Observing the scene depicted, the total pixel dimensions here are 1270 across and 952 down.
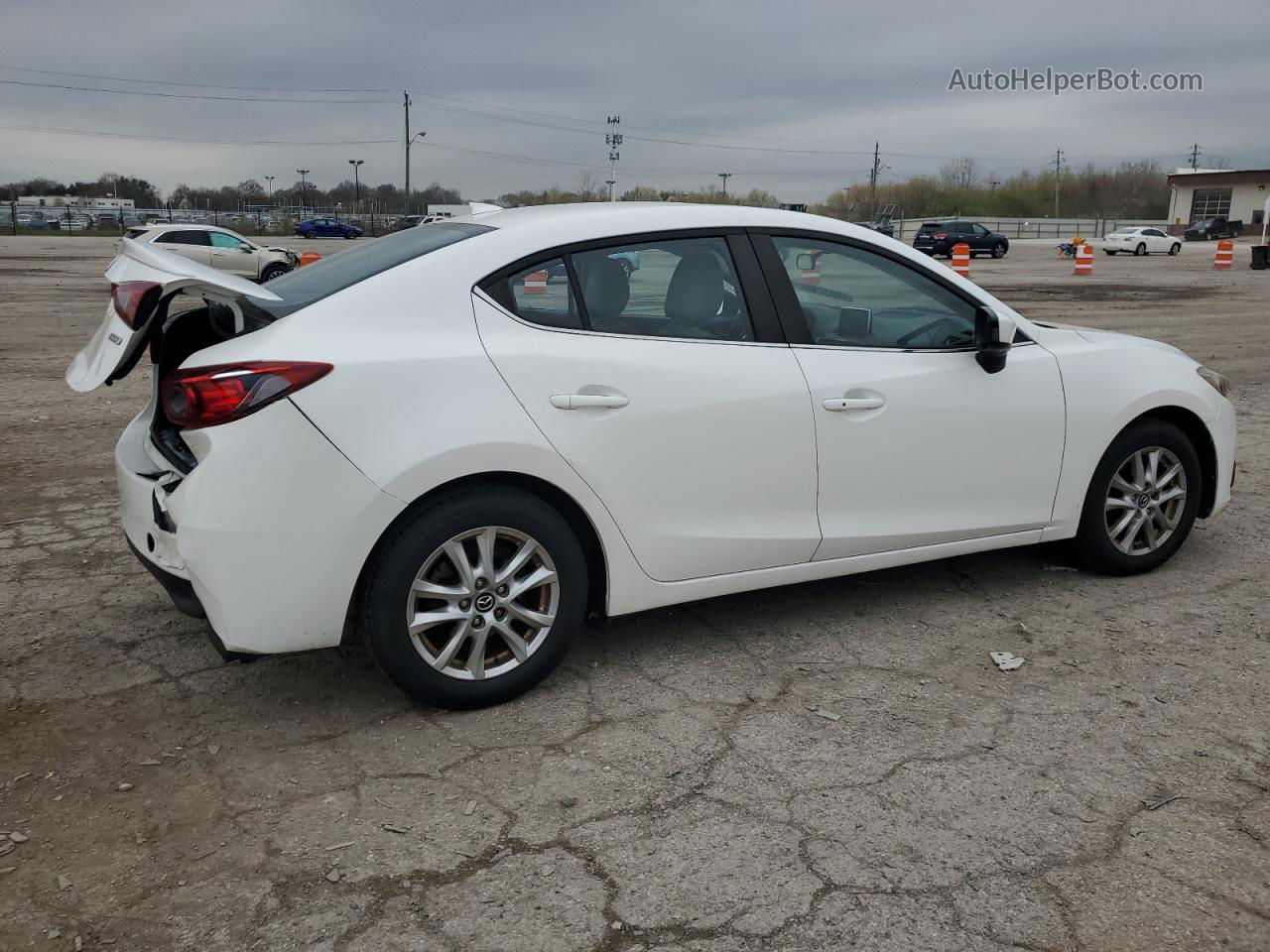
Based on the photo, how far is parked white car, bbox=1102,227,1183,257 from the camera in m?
45.7

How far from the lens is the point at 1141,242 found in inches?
1802

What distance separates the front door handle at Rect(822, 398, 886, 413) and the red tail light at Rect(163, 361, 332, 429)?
1.80m

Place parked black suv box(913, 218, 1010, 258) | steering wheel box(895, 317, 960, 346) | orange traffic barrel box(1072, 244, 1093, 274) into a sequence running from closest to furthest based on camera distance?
steering wheel box(895, 317, 960, 346) < orange traffic barrel box(1072, 244, 1093, 274) < parked black suv box(913, 218, 1010, 258)

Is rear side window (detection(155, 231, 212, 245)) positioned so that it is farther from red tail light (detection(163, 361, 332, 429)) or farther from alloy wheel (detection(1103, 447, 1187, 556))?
alloy wheel (detection(1103, 447, 1187, 556))

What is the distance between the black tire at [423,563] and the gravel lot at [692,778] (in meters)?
0.12

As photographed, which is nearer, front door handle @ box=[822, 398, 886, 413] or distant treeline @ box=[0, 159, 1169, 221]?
front door handle @ box=[822, 398, 886, 413]

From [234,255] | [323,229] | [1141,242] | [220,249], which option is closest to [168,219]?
[323,229]

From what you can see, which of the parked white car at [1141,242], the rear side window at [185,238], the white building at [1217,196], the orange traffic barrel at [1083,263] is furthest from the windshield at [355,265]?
the white building at [1217,196]

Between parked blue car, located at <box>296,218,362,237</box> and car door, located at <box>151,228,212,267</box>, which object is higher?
parked blue car, located at <box>296,218,362,237</box>

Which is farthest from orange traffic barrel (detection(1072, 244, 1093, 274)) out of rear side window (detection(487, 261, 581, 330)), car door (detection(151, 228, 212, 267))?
rear side window (detection(487, 261, 581, 330))

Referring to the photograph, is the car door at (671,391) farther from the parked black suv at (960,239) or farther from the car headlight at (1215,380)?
the parked black suv at (960,239)

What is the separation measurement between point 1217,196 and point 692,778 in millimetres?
91259

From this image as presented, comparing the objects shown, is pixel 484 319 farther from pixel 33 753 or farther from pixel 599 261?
pixel 33 753

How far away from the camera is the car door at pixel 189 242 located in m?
25.9
